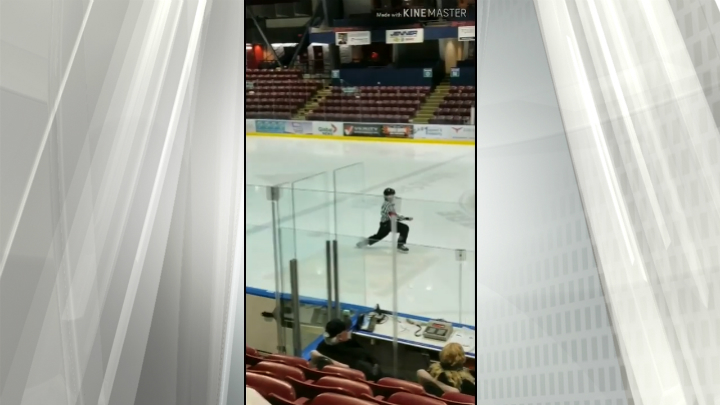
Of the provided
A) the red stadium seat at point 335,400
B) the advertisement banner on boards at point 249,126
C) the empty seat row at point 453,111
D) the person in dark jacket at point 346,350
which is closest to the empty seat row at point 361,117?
the empty seat row at point 453,111

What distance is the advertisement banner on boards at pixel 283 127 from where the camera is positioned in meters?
2.19

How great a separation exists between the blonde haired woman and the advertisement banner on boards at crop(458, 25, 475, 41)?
38.9 inches

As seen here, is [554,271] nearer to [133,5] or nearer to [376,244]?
[376,244]

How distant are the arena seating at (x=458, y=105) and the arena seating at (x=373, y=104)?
0.27ft

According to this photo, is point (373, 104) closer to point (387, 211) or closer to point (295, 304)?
point (387, 211)

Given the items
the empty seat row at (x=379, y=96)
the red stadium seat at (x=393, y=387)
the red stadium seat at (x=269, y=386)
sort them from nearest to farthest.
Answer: the empty seat row at (x=379, y=96), the red stadium seat at (x=393, y=387), the red stadium seat at (x=269, y=386)

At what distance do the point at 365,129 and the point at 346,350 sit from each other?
804mm

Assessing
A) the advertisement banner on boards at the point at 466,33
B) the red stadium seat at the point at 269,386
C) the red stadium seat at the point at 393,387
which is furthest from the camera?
the red stadium seat at the point at 269,386

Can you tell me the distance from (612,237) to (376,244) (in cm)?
110

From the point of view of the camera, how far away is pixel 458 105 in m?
1.93

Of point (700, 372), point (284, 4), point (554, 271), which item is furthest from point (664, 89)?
point (284, 4)

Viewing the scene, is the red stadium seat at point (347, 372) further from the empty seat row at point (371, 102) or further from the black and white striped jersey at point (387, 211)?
the empty seat row at point (371, 102)

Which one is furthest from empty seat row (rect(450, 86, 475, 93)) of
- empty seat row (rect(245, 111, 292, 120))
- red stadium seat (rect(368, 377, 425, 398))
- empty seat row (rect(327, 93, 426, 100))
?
red stadium seat (rect(368, 377, 425, 398))

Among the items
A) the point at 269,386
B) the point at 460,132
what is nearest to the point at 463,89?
the point at 460,132
